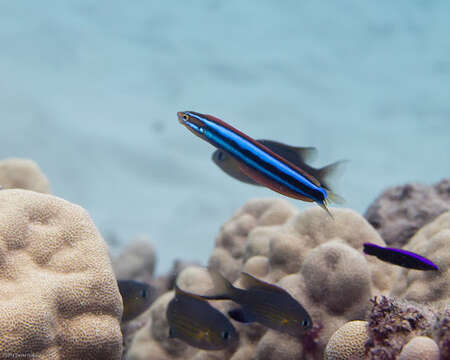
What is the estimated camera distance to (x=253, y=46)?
132ft

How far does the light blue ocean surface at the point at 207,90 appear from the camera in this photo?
87.7 feet

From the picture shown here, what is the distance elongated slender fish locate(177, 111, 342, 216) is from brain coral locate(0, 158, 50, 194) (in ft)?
9.60

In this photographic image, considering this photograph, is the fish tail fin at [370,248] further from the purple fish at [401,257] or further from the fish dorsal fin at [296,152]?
the fish dorsal fin at [296,152]

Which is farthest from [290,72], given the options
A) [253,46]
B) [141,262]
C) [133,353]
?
→ [133,353]

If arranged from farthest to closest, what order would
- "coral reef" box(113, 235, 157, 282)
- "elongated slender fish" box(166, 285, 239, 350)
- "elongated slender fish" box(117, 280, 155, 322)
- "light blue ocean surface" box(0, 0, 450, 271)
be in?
1. "light blue ocean surface" box(0, 0, 450, 271)
2. "coral reef" box(113, 235, 157, 282)
3. "elongated slender fish" box(117, 280, 155, 322)
4. "elongated slender fish" box(166, 285, 239, 350)

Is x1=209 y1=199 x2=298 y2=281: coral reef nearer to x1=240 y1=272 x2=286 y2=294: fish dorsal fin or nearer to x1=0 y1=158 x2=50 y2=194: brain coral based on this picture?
x1=240 y1=272 x2=286 y2=294: fish dorsal fin

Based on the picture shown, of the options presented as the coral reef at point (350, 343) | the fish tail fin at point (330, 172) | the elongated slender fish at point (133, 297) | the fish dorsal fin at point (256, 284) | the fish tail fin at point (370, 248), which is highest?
the fish tail fin at point (330, 172)

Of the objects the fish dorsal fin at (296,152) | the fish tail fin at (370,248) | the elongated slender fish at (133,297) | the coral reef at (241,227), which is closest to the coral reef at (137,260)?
the coral reef at (241,227)

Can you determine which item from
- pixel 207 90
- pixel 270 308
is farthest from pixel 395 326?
pixel 207 90

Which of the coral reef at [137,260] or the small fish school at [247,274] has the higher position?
the small fish school at [247,274]

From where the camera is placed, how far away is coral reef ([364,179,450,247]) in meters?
4.25

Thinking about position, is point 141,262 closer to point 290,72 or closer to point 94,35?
point 290,72

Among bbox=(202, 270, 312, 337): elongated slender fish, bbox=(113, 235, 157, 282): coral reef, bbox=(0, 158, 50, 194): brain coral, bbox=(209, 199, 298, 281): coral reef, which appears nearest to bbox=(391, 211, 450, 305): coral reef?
bbox=(202, 270, 312, 337): elongated slender fish

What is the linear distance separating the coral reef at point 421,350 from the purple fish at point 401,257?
2.46 ft
